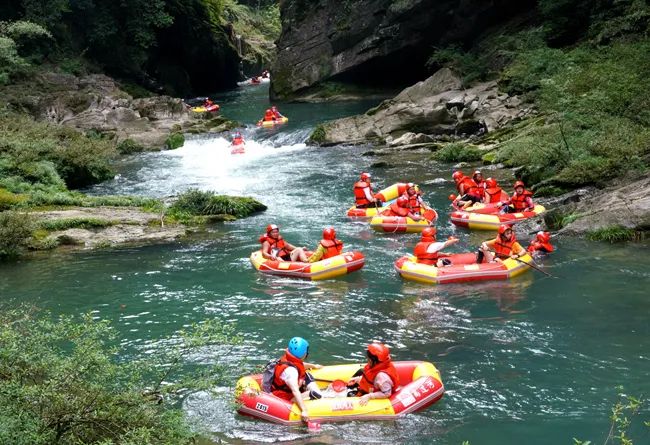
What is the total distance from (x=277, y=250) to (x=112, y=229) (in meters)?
4.51

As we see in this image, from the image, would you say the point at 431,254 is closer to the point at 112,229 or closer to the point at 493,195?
the point at 493,195

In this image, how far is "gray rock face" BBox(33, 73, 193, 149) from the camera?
29312 millimetres

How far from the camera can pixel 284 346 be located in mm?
10008

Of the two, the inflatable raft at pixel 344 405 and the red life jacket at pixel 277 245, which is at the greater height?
the red life jacket at pixel 277 245

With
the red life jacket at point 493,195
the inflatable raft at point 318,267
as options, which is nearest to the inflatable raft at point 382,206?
the red life jacket at point 493,195

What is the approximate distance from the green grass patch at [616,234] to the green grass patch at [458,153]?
869 centimetres

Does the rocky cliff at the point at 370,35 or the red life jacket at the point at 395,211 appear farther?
the rocky cliff at the point at 370,35

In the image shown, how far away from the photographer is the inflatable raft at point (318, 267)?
13117 millimetres

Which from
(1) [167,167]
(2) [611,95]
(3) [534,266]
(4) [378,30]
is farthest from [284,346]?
(4) [378,30]

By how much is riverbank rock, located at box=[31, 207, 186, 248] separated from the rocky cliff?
23506 millimetres

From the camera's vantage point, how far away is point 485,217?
15789 mm

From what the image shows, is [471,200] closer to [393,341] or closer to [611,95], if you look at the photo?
[611,95]

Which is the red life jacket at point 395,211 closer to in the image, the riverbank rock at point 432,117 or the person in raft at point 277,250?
the person in raft at point 277,250

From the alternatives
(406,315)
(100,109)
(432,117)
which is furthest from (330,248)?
(100,109)
